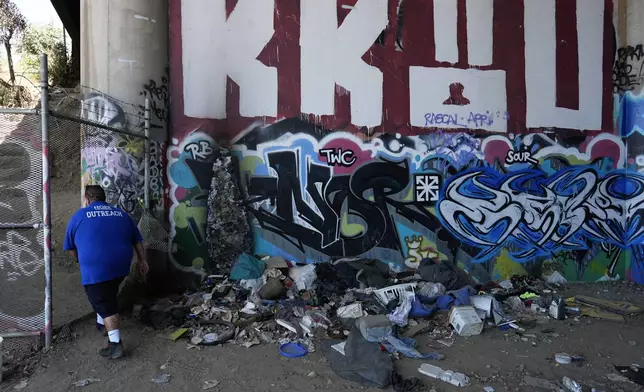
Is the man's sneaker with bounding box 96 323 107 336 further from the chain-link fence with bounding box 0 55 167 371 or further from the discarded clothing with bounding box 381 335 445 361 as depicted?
the discarded clothing with bounding box 381 335 445 361

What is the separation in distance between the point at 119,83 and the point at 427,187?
5051 mm

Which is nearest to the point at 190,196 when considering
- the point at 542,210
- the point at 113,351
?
the point at 113,351

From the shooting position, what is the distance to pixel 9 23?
16969mm

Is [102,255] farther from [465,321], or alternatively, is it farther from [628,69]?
[628,69]

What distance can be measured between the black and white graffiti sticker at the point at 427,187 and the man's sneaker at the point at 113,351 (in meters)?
4.89

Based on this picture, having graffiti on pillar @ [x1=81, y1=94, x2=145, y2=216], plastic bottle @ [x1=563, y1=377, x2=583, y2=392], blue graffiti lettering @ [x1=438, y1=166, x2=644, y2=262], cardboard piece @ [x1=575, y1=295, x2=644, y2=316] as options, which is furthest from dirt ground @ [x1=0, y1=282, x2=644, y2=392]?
blue graffiti lettering @ [x1=438, y1=166, x2=644, y2=262]

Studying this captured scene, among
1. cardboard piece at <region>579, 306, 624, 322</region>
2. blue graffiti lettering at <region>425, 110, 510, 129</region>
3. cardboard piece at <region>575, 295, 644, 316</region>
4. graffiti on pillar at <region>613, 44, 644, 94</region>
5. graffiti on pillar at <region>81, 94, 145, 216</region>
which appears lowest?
cardboard piece at <region>579, 306, 624, 322</region>

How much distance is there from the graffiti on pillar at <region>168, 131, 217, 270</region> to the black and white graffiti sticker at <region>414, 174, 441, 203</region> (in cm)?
340

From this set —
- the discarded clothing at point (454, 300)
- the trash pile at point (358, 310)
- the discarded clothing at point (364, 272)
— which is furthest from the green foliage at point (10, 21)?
the discarded clothing at point (454, 300)

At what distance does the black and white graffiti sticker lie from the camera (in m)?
7.00

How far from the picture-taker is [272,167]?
21.9 ft

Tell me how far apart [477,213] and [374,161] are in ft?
6.75

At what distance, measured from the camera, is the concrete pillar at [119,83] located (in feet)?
18.6

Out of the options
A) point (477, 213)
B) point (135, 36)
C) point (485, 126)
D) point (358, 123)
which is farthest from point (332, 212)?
point (135, 36)
